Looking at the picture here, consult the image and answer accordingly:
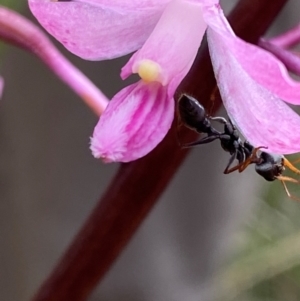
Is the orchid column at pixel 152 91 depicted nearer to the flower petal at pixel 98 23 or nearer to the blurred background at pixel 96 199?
the flower petal at pixel 98 23

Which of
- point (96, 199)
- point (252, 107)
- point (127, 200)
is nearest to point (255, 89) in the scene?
point (252, 107)

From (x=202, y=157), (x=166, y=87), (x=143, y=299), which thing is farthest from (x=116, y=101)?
(x=143, y=299)

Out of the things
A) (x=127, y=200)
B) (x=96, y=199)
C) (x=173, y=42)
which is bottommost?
(x=96, y=199)

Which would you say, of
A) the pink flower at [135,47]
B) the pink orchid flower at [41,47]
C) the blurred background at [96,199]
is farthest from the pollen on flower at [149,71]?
the blurred background at [96,199]

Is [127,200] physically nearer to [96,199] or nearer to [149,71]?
[149,71]

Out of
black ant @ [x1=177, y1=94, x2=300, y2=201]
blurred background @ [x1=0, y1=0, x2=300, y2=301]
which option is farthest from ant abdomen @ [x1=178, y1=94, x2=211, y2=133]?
blurred background @ [x1=0, y1=0, x2=300, y2=301]

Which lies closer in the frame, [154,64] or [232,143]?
[154,64]

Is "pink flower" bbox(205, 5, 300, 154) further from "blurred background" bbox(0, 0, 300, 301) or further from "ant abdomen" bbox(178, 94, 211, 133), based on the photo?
"blurred background" bbox(0, 0, 300, 301)
